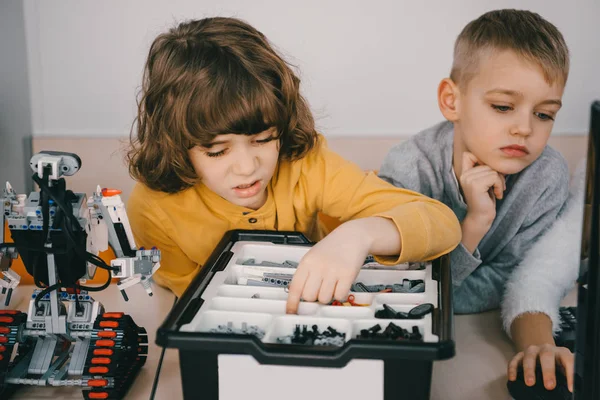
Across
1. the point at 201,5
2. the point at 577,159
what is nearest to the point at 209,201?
the point at 201,5

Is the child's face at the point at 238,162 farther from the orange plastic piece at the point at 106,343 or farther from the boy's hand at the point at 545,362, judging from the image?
the boy's hand at the point at 545,362

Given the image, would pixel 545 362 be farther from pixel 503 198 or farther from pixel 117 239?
pixel 117 239

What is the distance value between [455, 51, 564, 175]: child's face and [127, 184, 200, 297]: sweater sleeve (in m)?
0.44

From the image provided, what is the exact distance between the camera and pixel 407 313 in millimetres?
665

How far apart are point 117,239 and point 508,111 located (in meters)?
0.55

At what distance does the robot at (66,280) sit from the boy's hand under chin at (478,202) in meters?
0.44

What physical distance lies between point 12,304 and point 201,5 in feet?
2.17

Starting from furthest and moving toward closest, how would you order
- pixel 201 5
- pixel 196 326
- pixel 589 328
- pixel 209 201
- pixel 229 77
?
pixel 201 5 → pixel 209 201 → pixel 229 77 → pixel 196 326 → pixel 589 328

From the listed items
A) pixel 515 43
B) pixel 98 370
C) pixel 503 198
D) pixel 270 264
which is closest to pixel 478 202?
pixel 503 198

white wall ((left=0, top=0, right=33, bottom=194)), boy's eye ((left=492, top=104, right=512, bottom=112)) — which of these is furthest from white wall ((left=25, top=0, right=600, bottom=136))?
boy's eye ((left=492, top=104, right=512, bottom=112))

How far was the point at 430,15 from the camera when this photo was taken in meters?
1.33

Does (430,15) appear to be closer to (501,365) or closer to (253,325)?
(501,365)

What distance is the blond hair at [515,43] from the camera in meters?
0.94

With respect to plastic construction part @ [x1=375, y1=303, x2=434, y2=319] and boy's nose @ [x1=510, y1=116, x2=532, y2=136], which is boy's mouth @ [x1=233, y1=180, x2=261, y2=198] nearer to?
plastic construction part @ [x1=375, y1=303, x2=434, y2=319]
